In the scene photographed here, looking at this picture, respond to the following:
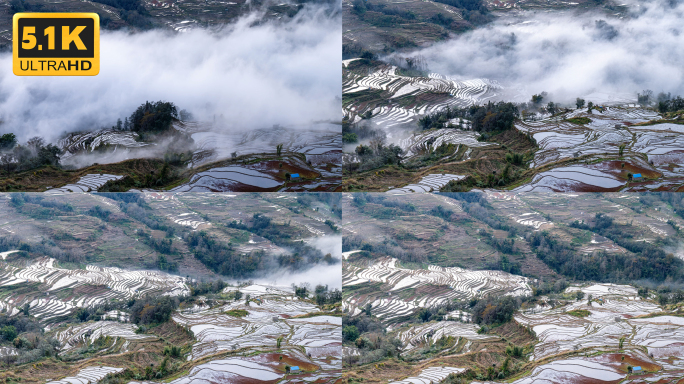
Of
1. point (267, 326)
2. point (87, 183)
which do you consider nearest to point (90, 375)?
point (267, 326)

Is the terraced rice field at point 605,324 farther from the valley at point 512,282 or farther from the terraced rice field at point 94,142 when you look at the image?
the terraced rice field at point 94,142

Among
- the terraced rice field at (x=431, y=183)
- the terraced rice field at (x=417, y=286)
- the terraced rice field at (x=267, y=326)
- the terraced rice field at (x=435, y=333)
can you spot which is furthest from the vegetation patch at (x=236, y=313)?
the terraced rice field at (x=431, y=183)

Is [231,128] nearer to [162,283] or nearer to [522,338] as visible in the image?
[162,283]

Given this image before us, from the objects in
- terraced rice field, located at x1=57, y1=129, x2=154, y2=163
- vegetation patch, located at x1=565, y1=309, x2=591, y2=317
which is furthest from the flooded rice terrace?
terraced rice field, located at x1=57, y1=129, x2=154, y2=163

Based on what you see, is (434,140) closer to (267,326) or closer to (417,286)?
(417,286)

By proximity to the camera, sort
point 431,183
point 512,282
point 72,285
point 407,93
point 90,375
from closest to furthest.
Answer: point 90,375 → point 72,285 → point 431,183 → point 512,282 → point 407,93

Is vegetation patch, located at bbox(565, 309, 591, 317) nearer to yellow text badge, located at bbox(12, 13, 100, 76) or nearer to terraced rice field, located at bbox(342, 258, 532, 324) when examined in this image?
terraced rice field, located at bbox(342, 258, 532, 324)
